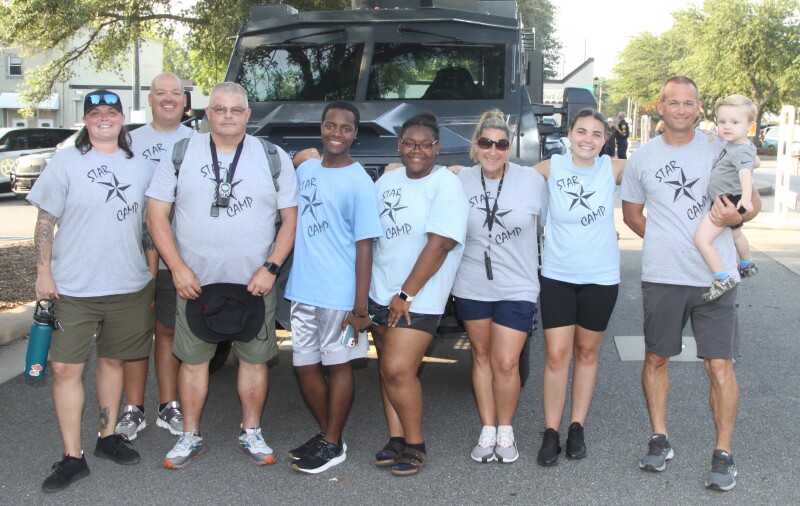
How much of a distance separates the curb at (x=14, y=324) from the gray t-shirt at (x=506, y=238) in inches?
172

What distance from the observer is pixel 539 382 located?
619 cm

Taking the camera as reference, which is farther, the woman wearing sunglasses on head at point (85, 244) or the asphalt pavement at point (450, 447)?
the woman wearing sunglasses on head at point (85, 244)

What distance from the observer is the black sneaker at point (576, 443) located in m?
4.64

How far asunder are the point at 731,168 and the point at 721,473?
1474 millimetres

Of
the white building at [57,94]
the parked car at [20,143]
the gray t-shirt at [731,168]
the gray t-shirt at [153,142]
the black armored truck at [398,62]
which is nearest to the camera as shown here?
Result: the gray t-shirt at [731,168]

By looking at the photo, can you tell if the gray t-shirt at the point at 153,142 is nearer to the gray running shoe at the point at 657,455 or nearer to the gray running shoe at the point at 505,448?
the gray running shoe at the point at 505,448

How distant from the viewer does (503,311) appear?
4.51 m

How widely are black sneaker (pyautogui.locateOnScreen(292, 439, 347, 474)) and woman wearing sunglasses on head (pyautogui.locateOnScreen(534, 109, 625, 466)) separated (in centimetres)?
106

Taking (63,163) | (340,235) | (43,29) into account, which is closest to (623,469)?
(340,235)

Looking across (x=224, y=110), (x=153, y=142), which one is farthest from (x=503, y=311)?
(x=153, y=142)

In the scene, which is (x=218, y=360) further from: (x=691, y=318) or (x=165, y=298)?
(x=691, y=318)

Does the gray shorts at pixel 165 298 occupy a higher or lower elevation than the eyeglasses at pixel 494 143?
lower

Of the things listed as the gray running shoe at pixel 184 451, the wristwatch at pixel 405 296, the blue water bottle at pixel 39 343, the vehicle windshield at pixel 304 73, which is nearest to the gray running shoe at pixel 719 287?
the wristwatch at pixel 405 296

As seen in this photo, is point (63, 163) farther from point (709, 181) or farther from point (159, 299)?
point (709, 181)
